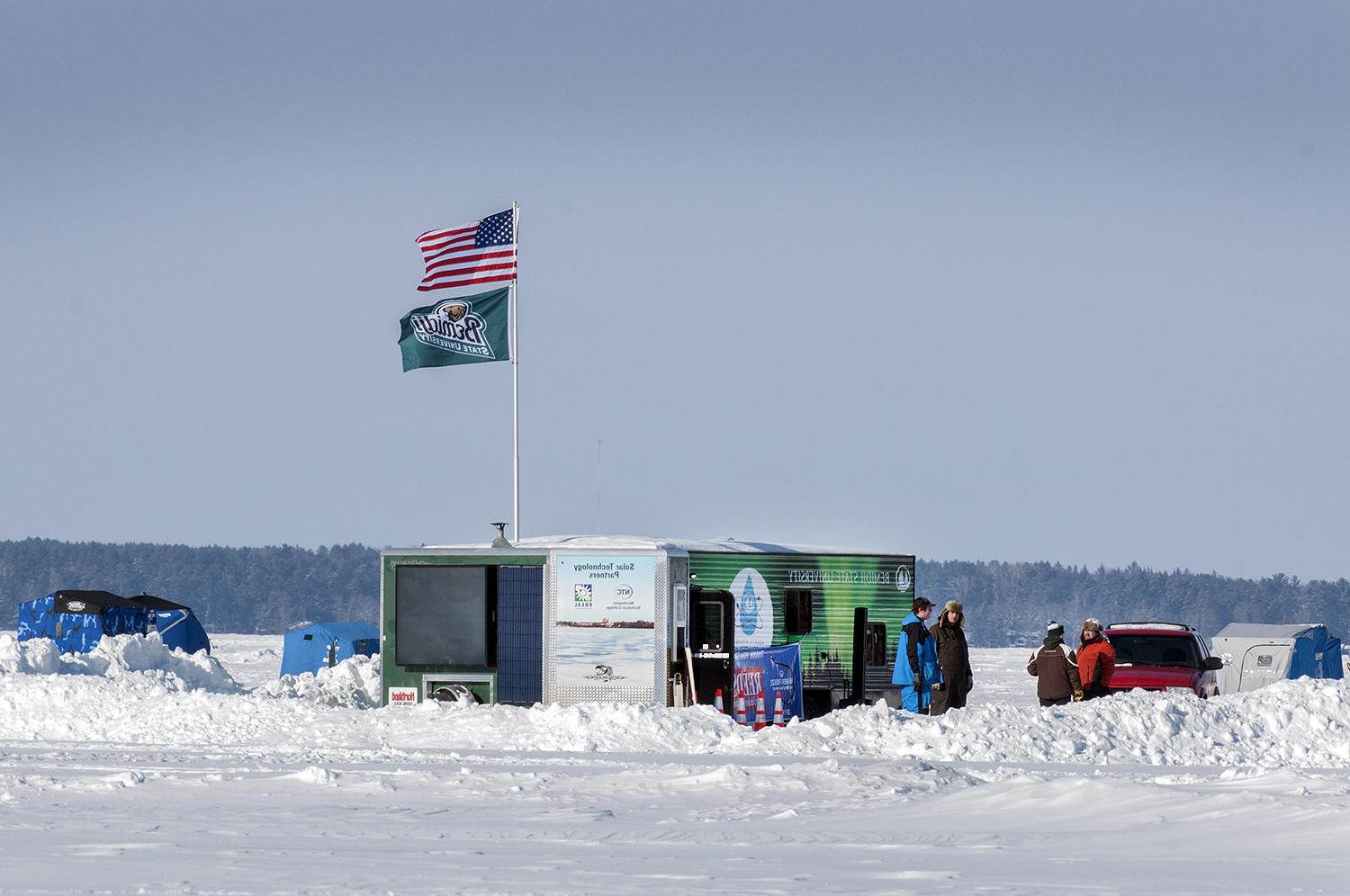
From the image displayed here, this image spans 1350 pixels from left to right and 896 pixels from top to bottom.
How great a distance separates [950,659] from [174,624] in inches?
984

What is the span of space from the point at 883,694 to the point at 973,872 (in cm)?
1394

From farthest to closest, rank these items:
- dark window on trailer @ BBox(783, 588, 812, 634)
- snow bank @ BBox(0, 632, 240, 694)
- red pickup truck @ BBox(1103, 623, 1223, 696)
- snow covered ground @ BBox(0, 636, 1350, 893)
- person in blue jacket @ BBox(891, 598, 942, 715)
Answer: snow bank @ BBox(0, 632, 240, 694) → red pickup truck @ BBox(1103, 623, 1223, 696) → dark window on trailer @ BBox(783, 588, 812, 634) → person in blue jacket @ BBox(891, 598, 942, 715) → snow covered ground @ BBox(0, 636, 1350, 893)

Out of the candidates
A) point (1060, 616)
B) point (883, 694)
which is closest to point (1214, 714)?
point (883, 694)

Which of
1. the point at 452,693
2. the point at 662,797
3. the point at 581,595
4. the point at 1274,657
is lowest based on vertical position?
the point at 662,797

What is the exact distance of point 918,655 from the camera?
19.8m

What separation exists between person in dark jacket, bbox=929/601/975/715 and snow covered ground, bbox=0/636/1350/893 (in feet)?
1.39

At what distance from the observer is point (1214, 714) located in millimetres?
20969

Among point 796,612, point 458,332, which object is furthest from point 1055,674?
point 458,332

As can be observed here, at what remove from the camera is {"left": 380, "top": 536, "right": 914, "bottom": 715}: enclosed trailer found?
21734mm

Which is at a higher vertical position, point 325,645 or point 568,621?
point 568,621

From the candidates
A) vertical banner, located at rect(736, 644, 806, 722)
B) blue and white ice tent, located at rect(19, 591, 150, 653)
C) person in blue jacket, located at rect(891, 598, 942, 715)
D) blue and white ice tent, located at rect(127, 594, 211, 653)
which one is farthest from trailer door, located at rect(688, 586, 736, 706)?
blue and white ice tent, located at rect(127, 594, 211, 653)

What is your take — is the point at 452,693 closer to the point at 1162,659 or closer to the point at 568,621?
the point at 568,621

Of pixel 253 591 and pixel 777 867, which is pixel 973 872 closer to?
pixel 777 867

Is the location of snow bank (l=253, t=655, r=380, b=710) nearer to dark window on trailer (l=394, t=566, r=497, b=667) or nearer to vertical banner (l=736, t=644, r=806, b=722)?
dark window on trailer (l=394, t=566, r=497, b=667)
